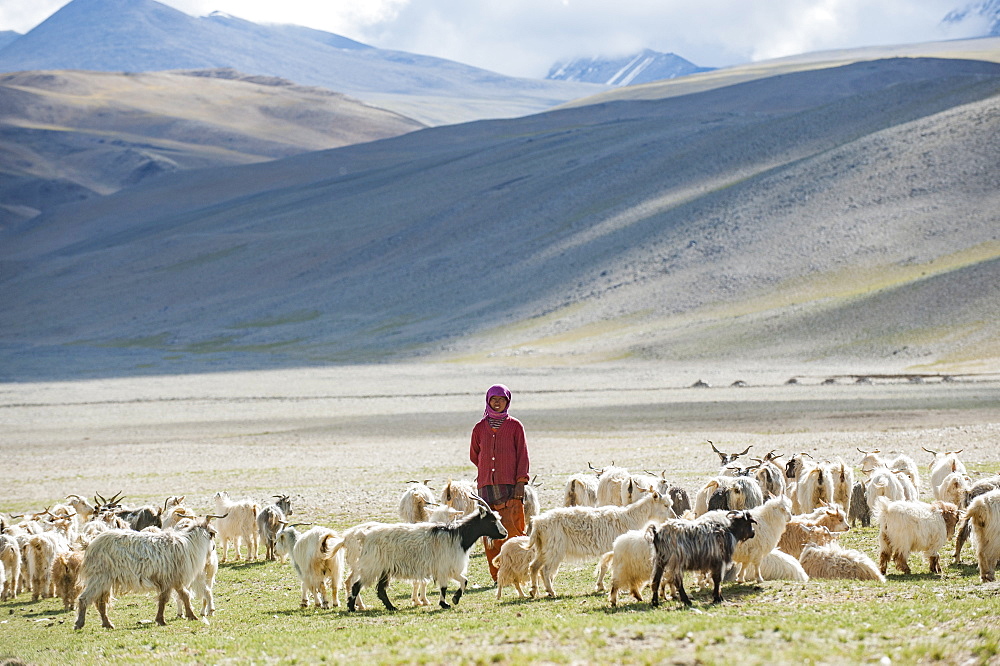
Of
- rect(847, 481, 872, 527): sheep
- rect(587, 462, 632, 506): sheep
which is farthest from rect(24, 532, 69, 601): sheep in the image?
rect(847, 481, 872, 527): sheep

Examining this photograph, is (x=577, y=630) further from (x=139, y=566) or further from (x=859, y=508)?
(x=859, y=508)

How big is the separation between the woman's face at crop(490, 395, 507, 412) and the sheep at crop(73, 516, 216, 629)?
3.35 meters

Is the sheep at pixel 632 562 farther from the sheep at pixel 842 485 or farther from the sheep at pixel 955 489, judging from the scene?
the sheep at pixel 842 485

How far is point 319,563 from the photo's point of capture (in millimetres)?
11531

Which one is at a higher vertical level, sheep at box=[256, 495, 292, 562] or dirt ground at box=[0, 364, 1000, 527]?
dirt ground at box=[0, 364, 1000, 527]

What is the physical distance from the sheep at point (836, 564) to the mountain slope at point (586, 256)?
47.3m

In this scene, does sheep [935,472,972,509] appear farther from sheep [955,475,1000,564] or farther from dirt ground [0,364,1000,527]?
dirt ground [0,364,1000,527]

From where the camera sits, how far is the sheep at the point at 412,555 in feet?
35.6

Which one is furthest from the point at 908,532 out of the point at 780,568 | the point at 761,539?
the point at 761,539

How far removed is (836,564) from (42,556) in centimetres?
910

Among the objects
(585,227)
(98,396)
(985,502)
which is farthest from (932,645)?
(585,227)

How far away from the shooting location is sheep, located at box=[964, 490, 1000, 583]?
10.4 m

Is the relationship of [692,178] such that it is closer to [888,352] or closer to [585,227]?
[585,227]

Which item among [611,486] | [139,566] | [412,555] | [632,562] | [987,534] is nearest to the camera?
[632,562]
